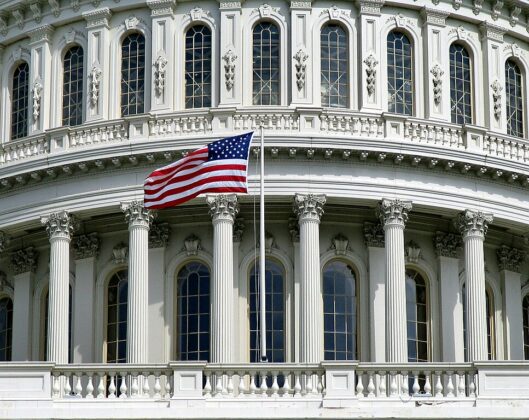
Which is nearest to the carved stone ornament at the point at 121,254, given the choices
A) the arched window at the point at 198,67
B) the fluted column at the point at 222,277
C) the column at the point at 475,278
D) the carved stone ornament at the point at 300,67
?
the fluted column at the point at 222,277

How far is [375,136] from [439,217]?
3152 mm

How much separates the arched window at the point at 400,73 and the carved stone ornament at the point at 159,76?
6.36 m

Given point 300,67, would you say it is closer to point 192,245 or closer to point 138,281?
point 192,245

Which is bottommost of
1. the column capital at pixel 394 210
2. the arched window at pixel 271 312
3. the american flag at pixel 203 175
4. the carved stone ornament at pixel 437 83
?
the arched window at pixel 271 312

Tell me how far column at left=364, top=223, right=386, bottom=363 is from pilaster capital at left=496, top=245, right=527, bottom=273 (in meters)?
4.15

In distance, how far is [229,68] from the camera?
6103cm

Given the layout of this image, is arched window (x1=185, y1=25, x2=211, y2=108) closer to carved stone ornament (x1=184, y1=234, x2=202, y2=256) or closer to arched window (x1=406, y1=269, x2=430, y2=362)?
carved stone ornament (x1=184, y1=234, x2=202, y2=256)

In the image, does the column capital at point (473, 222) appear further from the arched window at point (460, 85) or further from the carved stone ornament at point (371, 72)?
the carved stone ornament at point (371, 72)

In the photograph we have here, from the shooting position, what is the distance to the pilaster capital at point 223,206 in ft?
192

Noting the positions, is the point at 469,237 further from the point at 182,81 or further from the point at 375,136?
the point at 182,81

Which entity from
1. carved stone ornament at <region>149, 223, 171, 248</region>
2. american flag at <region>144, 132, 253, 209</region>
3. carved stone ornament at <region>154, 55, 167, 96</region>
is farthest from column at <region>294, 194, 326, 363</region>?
american flag at <region>144, 132, 253, 209</region>

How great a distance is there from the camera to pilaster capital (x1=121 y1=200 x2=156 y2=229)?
59094 mm

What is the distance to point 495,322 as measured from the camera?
62.4 meters

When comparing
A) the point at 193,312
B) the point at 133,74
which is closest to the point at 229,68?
the point at 133,74
